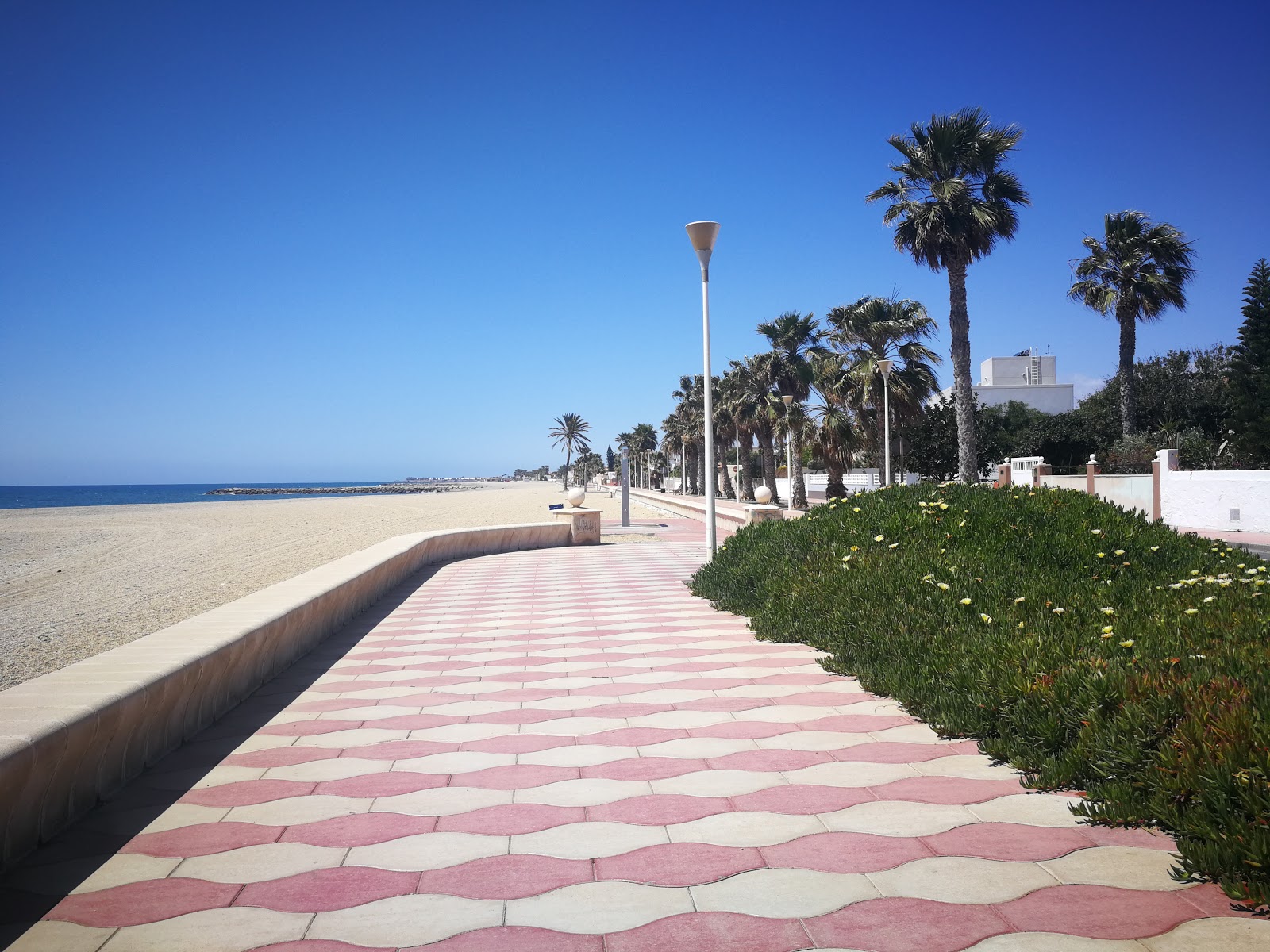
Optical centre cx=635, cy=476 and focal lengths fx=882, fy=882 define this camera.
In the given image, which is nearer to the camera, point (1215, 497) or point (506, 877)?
point (506, 877)

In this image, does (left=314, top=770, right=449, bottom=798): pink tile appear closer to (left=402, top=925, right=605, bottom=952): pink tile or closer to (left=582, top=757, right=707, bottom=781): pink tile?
(left=582, top=757, right=707, bottom=781): pink tile

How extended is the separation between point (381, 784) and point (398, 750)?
54 cm

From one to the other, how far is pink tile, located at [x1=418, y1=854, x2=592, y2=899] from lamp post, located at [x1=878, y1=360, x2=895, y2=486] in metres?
29.2

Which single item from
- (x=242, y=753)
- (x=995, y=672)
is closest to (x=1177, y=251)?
(x=995, y=672)

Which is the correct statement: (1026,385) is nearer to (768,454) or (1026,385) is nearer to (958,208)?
(768,454)

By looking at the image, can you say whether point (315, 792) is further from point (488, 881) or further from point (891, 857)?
point (891, 857)

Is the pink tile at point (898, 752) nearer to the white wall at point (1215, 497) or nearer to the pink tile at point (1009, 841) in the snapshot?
the pink tile at point (1009, 841)

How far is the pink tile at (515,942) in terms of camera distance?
2.65 meters

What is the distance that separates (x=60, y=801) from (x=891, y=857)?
3.25 metres

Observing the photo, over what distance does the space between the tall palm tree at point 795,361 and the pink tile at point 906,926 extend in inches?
1371

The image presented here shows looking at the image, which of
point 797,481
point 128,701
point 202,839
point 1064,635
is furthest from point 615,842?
point 797,481

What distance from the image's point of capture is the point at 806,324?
37781 mm

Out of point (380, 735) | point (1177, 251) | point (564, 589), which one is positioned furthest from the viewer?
point (1177, 251)

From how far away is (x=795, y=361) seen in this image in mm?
38156
